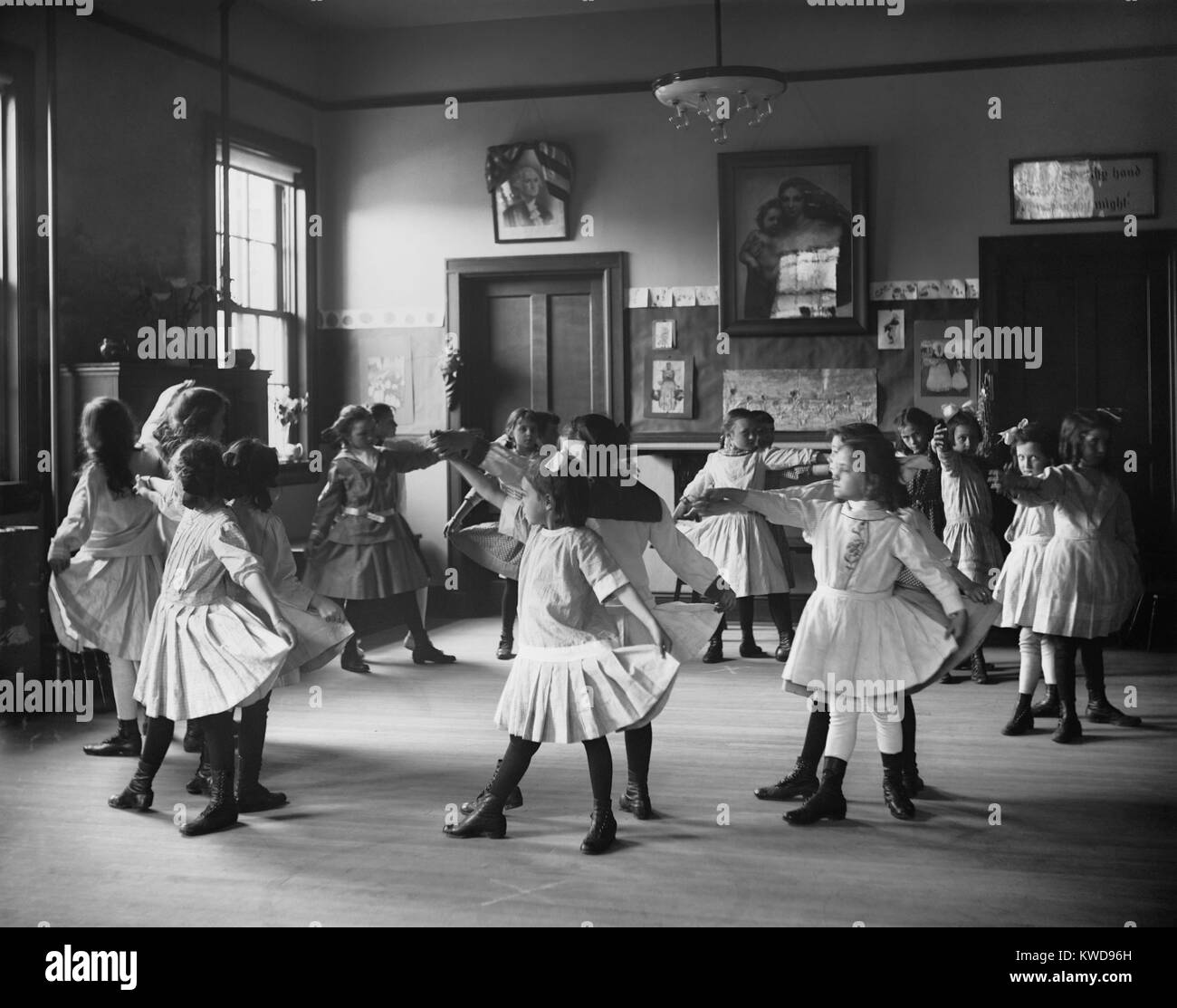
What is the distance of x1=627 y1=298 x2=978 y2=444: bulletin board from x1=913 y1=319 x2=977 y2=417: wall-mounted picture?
3cm

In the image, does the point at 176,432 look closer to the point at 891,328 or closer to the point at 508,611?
the point at 508,611

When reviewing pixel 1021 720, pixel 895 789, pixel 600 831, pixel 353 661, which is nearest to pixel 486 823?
pixel 600 831

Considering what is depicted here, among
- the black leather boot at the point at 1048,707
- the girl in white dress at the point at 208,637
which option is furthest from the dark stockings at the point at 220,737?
the black leather boot at the point at 1048,707

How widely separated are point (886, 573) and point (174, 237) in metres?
4.31

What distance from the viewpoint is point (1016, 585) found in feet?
15.4

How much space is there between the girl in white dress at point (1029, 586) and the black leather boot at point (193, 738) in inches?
107

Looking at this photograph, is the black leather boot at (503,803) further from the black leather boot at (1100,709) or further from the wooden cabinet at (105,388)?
the wooden cabinet at (105,388)

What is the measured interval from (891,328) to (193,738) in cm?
449

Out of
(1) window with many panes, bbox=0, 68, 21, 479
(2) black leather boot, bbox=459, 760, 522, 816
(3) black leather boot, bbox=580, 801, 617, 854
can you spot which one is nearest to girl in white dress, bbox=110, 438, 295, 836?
(2) black leather boot, bbox=459, 760, 522, 816

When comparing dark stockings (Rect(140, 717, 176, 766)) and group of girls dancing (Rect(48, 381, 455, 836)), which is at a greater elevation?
group of girls dancing (Rect(48, 381, 455, 836))

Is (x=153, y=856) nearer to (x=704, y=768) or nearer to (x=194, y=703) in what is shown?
(x=194, y=703)

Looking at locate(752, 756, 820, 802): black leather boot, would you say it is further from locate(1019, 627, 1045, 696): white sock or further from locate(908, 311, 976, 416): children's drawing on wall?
locate(908, 311, 976, 416): children's drawing on wall

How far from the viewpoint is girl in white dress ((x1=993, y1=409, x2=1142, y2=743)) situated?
14.7 ft

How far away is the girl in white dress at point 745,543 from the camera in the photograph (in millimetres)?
6207
